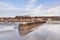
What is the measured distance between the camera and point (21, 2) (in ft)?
12.5

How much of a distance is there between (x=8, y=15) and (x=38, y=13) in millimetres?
1011

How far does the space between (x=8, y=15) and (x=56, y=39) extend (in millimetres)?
1795

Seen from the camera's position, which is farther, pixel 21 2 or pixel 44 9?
pixel 44 9

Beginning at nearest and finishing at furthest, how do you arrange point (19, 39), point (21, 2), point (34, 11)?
point (19, 39) → point (21, 2) → point (34, 11)

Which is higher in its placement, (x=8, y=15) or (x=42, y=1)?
(x=42, y=1)

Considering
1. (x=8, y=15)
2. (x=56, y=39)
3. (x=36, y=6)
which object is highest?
(x=36, y=6)

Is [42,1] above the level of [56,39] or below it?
above

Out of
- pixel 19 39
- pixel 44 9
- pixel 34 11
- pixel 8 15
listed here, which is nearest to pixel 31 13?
pixel 34 11

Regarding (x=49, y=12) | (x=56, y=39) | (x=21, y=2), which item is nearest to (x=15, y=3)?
(x=21, y=2)

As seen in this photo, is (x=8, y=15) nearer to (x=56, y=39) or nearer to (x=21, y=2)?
(x=21, y=2)

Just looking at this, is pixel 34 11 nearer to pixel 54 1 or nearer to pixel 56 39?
pixel 54 1

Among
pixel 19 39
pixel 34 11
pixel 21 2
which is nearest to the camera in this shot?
pixel 19 39

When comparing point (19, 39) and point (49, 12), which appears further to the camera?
point (49, 12)

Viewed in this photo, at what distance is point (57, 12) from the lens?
409 cm
